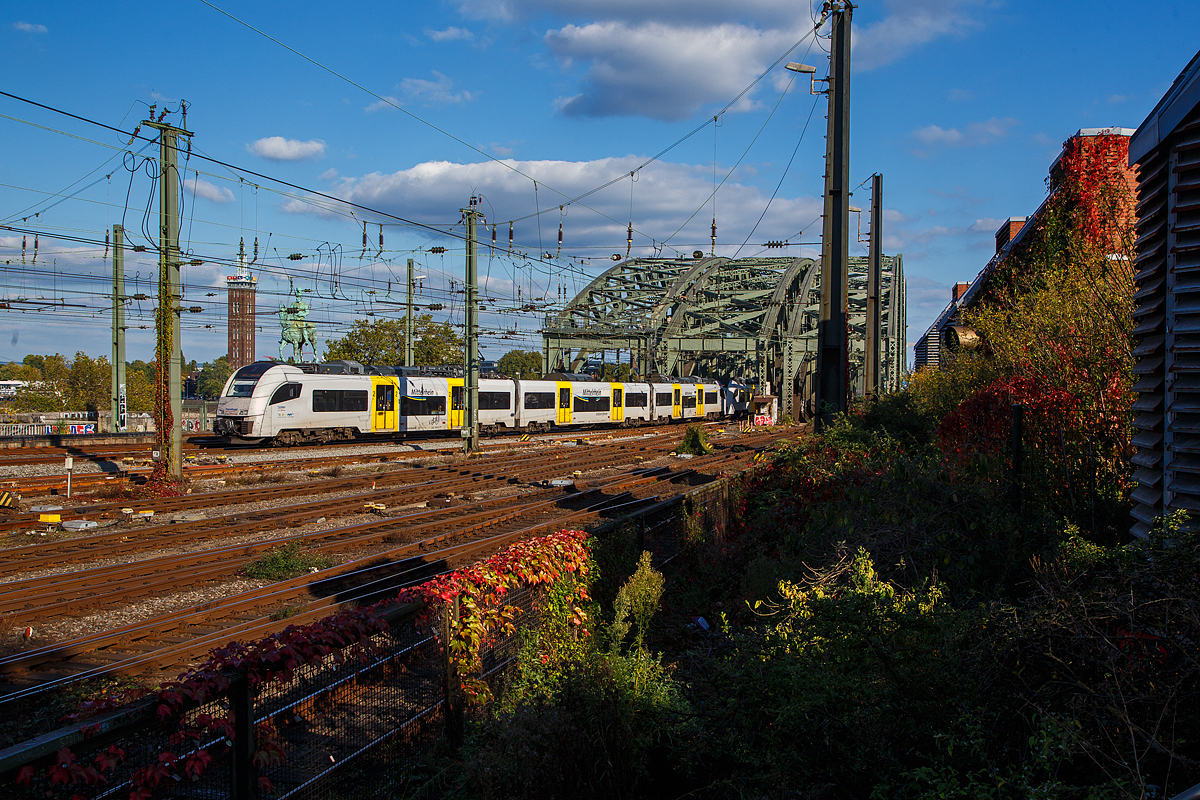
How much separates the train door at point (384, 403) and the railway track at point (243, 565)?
36.3 ft

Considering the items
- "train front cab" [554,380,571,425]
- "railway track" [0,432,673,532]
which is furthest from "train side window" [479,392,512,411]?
"railway track" [0,432,673,532]

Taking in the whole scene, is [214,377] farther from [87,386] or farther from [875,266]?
[875,266]

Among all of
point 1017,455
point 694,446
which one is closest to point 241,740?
point 1017,455

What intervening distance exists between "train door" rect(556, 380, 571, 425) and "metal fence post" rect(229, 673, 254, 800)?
34875mm

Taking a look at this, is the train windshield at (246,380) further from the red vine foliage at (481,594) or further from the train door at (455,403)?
the red vine foliage at (481,594)

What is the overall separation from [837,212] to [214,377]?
161 metres

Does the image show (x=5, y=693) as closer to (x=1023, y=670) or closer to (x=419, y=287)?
(x=1023, y=670)

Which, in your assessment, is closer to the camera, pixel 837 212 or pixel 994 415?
pixel 994 415

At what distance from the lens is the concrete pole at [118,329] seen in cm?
2711

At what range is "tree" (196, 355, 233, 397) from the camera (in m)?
121

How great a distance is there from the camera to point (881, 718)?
3.64 meters

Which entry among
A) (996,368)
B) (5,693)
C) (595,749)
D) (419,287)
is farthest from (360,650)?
(419,287)

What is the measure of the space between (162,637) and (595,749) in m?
5.60

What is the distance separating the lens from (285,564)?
10.4 meters
